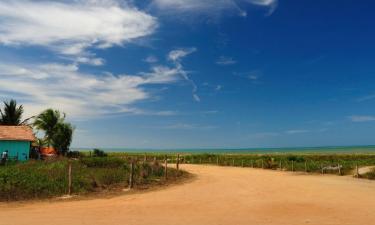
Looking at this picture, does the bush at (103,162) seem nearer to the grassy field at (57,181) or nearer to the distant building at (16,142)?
the grassy field at (57,181)

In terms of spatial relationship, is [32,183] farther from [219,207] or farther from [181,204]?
[219,207]

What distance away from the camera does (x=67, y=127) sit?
5088 centimetres

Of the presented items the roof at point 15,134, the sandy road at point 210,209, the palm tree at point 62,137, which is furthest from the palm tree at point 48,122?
the sandy road at point 210,209

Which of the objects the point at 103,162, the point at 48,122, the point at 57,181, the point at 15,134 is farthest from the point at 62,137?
the point at 57,181

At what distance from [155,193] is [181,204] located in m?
3.87

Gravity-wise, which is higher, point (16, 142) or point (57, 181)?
point (16, 142)

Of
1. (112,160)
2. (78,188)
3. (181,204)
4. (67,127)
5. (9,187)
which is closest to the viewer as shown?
(181,204)

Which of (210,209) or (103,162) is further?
(103,162)

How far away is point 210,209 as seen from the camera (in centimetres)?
1483

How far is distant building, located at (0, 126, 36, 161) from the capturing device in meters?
33.4

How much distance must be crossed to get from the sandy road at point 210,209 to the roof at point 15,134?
18.7m

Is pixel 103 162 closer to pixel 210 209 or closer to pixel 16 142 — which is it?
pixel 16 142

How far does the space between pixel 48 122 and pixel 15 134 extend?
15.8 meters

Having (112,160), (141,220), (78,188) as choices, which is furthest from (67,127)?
(141,220)
